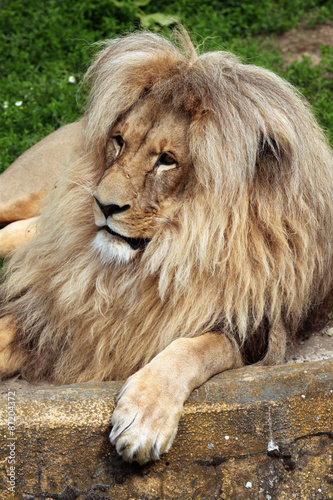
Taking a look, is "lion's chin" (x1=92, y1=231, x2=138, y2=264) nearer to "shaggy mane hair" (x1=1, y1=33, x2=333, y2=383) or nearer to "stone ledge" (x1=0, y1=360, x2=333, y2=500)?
"shaggy mane hair" (x1=1, y1=33, x2=333, y2=383)

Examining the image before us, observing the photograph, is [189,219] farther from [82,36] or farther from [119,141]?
[82,36]

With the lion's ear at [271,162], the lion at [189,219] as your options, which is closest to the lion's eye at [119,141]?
the lion at [189,219]

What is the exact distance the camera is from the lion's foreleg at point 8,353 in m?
3.22

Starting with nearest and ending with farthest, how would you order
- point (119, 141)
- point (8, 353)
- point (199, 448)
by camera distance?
point (199, 448) < point (119, 141) < point (8, 353)

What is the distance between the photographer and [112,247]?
2785mm

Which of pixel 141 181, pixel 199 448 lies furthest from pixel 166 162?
pixel 199 448

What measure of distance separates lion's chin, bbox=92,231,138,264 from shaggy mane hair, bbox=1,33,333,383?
0.06 metres

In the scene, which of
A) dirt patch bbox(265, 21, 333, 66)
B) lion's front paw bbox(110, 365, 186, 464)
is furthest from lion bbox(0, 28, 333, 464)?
dirt patch bbox(265, 21, 333, 66)

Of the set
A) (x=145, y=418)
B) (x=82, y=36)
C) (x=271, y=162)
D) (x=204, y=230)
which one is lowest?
(x=82, y=36)

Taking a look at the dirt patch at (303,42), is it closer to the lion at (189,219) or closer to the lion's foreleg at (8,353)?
the lion at (189,219)

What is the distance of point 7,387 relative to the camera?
10.5 feet

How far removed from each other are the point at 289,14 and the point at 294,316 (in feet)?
13.3

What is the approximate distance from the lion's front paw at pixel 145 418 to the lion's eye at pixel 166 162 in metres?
0.82

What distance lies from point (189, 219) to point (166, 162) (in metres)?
0.24
